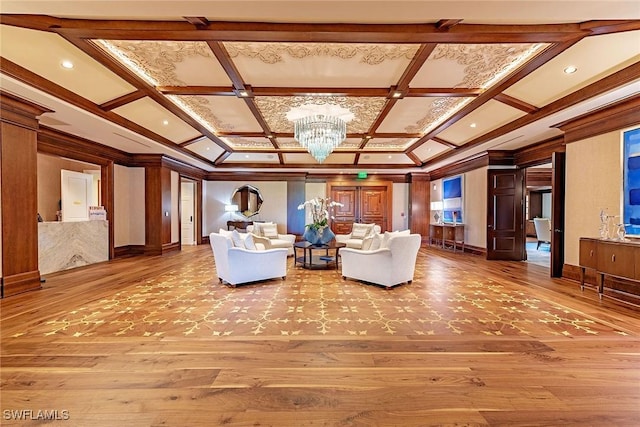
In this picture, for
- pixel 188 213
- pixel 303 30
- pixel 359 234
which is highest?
pixel 303 30

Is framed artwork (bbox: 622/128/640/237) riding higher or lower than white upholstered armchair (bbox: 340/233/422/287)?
higher

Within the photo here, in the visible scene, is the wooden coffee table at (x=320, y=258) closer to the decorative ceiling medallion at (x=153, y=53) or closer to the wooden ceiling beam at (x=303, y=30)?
the decorative ceiling medallion at (x=153, y=53)

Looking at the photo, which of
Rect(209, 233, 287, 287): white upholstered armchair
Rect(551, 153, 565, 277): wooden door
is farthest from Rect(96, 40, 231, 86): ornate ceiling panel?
Rect(551, 153, 565, 277): wooden door

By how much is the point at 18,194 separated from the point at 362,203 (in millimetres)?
9423

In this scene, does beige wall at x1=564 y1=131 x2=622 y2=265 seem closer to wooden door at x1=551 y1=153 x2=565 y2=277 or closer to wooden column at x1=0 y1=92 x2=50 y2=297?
wooden door at x1=551 y1=153 x2=565 y2=277

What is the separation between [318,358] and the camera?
94.9 inches

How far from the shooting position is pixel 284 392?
1963 mm

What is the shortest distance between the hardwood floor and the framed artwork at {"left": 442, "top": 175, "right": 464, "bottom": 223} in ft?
16.1

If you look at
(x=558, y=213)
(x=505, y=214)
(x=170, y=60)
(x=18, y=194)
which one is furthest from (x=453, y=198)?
(x=18, y=194)

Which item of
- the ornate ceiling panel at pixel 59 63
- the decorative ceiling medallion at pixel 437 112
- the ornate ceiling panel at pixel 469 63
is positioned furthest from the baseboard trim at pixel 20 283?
the decorative ceiling medallion at pixel 437 112

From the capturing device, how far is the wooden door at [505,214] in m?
7.28

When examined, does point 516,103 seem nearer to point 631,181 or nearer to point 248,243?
point 631,181

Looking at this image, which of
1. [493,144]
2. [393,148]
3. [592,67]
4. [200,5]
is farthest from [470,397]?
[393,148]

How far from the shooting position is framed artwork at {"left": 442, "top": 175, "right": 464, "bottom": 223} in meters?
9.06
